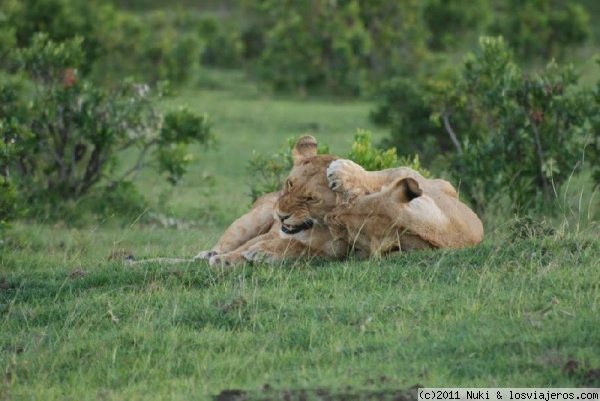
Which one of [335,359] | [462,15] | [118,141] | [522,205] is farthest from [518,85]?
[462,15]

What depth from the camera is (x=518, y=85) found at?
1096 cm

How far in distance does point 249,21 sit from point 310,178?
30074 millimetres

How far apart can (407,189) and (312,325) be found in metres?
1.26

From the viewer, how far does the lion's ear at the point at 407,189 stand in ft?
21.6

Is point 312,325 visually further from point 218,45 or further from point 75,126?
point 218,45

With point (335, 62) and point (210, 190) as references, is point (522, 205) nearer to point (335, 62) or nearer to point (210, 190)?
point (210, 190)

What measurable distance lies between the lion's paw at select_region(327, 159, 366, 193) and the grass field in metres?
0.44

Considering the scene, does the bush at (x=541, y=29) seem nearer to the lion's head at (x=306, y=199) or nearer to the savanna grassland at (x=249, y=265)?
the savanna grassland at (x=249, y=265)

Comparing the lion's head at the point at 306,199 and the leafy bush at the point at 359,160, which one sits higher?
the lion's head at the point at 306,199

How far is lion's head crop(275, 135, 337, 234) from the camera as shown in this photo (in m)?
6.92

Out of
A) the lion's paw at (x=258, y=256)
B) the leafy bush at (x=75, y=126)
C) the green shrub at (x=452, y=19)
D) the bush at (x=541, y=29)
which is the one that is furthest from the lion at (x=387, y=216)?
the green shrub at (x=452, y=19)

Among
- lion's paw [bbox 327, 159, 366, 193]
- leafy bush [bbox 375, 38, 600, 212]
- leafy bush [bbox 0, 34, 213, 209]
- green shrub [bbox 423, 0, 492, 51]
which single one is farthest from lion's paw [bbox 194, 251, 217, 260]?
green shrub [bbox 423, 0, 492, 51]

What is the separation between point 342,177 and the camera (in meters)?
6.73

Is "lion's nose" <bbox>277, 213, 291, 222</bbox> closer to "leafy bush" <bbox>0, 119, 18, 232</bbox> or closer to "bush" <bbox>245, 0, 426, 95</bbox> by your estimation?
"leafy bush" <bbox>0, 119, 18, 232</bbox>
